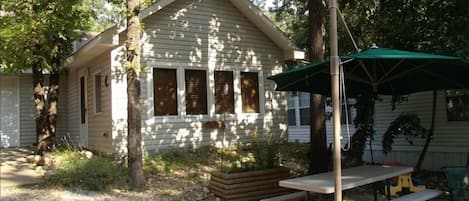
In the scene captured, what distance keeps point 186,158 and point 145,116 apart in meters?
1.49

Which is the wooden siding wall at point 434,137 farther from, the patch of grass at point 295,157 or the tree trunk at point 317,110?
the tree trunk at point 317,110

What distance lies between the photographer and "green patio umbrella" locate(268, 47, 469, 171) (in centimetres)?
612

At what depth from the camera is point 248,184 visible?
688 cm

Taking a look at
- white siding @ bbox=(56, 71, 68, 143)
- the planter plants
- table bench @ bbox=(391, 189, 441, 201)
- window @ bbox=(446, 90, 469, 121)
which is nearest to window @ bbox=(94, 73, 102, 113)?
white siding @ bbox=(56, 71, 68, 143)

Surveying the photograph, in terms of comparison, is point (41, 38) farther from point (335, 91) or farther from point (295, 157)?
point (335, 91)

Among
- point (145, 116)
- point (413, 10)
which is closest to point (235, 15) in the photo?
point (145, 116)

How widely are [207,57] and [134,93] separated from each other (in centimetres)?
401

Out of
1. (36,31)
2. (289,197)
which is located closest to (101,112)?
(36,31)

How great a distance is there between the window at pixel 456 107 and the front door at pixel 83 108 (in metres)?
10.0

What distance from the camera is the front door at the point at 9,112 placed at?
556 inches

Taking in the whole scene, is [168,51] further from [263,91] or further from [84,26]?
[263,91]

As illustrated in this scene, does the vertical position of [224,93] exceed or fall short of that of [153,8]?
it falls short

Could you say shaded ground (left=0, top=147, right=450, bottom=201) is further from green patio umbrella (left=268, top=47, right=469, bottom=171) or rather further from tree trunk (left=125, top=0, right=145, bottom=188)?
green patio umbrella (left=268, top=47, right=469, bottom=171)

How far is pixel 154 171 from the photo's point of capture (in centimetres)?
909
